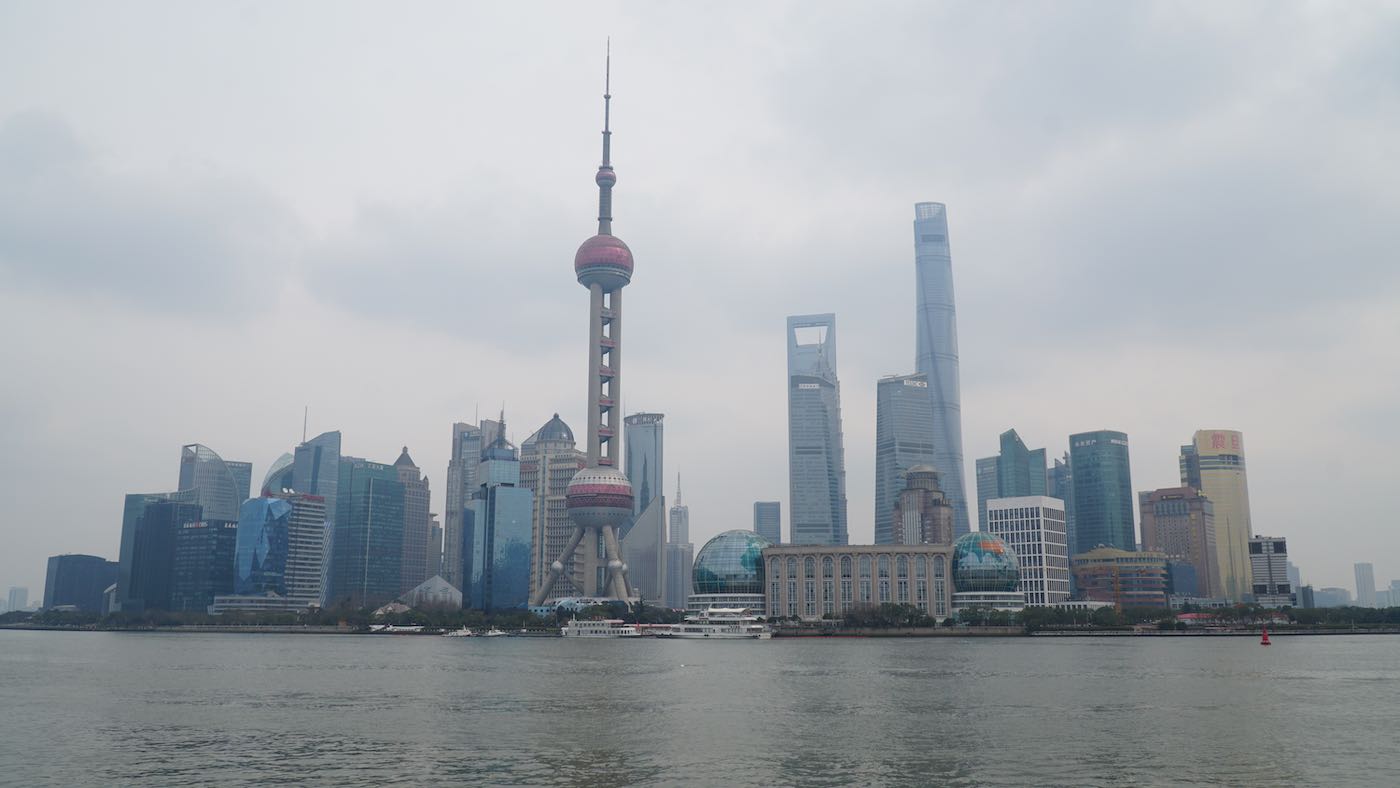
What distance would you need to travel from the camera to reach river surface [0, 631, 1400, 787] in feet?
189

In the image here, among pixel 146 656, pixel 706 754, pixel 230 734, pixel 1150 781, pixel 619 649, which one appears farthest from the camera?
pixel 619 649

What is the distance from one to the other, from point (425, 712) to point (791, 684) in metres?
37.1

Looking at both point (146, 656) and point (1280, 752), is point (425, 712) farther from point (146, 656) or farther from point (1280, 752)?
point (146, 656)

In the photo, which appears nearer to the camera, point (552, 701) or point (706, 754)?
point (706, 754)

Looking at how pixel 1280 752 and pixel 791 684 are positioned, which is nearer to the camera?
pixel 1280 752

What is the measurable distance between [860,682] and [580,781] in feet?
193

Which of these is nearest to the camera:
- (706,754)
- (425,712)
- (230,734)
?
(706,754)

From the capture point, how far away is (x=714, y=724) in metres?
76.2

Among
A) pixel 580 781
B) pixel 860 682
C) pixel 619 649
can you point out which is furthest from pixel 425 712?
pixel 619 649

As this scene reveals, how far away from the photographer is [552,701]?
301 ft

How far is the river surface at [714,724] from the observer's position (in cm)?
5766

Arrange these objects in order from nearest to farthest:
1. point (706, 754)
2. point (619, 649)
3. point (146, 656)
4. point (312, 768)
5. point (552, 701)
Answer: point (312, 768)
point (706, 754)
point (552, 701)
point (146, 656)
point (619, 649)

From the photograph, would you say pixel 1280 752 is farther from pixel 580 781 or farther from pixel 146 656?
pixel 146 656

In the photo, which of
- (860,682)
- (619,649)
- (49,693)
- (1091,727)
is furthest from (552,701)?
(619,649)
